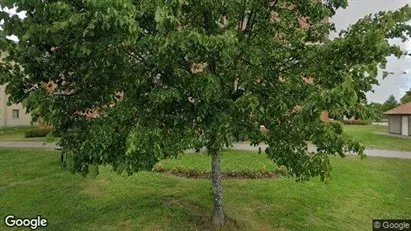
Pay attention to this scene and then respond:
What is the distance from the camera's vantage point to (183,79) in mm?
4531

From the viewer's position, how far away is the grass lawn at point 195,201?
7297 millimetres

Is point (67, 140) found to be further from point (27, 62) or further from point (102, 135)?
point (27, 62)

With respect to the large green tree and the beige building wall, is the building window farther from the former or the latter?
the large green tree

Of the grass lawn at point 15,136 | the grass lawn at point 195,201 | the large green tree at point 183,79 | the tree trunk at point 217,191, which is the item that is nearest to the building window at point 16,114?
the grass lawn at point 15,136

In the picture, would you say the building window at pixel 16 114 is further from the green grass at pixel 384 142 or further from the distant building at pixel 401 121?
the distant building at pixel 401 121

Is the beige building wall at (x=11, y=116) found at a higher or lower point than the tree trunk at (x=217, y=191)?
higher

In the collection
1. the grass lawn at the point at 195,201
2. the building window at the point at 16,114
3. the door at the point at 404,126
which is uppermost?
the building window at the point at 16,114

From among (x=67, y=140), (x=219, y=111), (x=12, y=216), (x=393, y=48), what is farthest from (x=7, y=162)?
(x=393, y=48)

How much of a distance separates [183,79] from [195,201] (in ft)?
14.5

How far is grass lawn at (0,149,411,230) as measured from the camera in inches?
287

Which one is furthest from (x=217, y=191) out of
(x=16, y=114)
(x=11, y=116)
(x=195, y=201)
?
(x=16, y=114)

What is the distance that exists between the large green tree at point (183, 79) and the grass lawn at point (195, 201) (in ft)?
9.80

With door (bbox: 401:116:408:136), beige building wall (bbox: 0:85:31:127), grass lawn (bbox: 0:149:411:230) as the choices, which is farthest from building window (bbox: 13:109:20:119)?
door (bbox: 401:116:408:136)

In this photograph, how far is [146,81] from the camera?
460 centimetres
